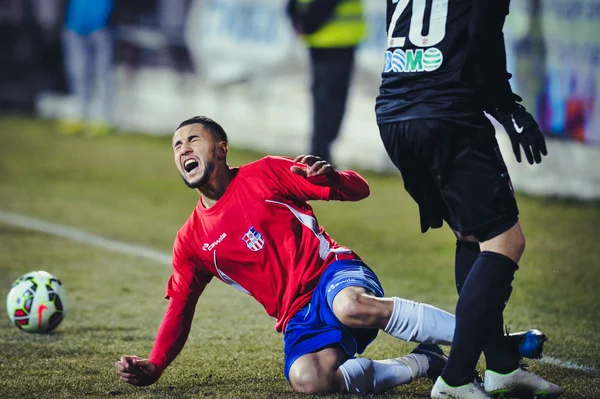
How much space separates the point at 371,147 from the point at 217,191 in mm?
7223

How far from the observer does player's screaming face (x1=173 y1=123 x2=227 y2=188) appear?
13.6ft

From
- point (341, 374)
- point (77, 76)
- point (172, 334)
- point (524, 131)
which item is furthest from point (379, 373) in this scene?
point (77, 76)

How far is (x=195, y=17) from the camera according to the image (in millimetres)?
13766

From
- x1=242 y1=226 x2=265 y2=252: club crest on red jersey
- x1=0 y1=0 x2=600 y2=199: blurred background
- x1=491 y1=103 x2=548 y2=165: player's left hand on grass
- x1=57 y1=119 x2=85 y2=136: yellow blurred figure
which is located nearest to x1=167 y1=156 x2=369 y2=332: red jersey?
x1=242 y1=226 x2=265 y2=252: club crest on red jersey

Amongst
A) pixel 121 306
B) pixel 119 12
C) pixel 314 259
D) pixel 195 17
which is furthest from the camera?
pixel 119 12

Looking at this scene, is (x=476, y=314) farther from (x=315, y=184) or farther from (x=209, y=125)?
(x=209, y=125)

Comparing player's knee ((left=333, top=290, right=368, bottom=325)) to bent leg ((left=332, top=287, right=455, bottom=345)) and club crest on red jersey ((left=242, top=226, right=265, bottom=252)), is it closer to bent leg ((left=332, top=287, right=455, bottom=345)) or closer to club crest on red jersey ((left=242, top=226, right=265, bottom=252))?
bent leg ((left=332, top=287, right=455, bottom=345))

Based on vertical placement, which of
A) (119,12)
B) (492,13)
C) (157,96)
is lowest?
(157,96)

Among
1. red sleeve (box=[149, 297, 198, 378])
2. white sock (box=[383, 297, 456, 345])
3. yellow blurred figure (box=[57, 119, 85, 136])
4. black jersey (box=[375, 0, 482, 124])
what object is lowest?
yellow blurred figure (box=[57, 119, 85, 136])

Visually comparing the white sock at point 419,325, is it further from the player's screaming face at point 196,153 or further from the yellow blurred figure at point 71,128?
the yellow blurred figure at point 71,128

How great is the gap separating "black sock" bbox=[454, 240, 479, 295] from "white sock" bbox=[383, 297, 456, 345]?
0.25m

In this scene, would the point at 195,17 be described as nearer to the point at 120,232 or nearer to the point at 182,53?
the point at 182,53

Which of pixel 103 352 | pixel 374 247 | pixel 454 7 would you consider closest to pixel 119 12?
pixel 374 247

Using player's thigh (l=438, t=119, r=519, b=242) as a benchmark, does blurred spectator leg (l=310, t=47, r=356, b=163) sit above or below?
below
